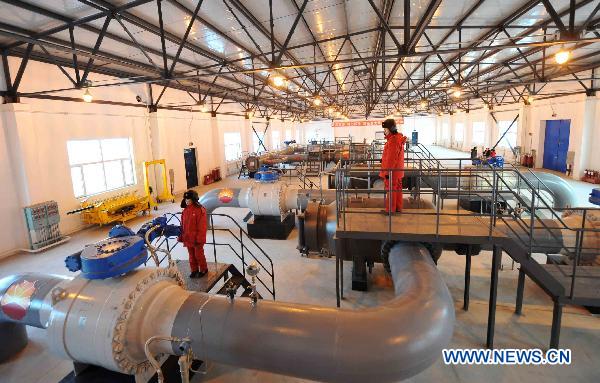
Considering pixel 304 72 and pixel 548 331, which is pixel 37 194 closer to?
pixel 304 72

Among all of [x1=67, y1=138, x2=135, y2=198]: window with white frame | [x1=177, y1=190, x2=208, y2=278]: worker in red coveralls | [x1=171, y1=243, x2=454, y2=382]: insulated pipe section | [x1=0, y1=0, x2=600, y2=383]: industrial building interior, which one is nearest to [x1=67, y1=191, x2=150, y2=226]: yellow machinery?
[x1=0, y1=0, x2=600, y2=383]: industrial building interior

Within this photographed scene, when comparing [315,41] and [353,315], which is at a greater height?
[315,41]

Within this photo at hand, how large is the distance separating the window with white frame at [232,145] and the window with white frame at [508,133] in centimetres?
2175

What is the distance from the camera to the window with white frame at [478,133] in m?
34.5

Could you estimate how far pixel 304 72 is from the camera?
16.1 metres

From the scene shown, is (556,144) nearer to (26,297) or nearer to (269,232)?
(269,232)

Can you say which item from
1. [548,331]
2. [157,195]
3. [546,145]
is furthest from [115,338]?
[546,145]

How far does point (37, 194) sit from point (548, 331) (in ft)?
45.4

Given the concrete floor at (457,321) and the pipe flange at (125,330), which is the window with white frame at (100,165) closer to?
the concrete floor at (457,321)

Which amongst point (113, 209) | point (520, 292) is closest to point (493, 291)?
point (520, 292)

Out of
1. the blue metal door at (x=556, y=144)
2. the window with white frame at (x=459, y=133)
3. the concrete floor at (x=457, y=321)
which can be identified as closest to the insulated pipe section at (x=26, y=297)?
the concrete floor at (x=457, y=321)

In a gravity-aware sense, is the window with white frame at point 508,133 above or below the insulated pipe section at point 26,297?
above

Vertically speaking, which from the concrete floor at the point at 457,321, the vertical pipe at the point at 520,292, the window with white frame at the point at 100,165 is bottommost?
the concrete floor at the point at 457,321

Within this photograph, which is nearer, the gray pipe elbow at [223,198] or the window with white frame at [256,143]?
the gray pipe elbow at [223,198]
